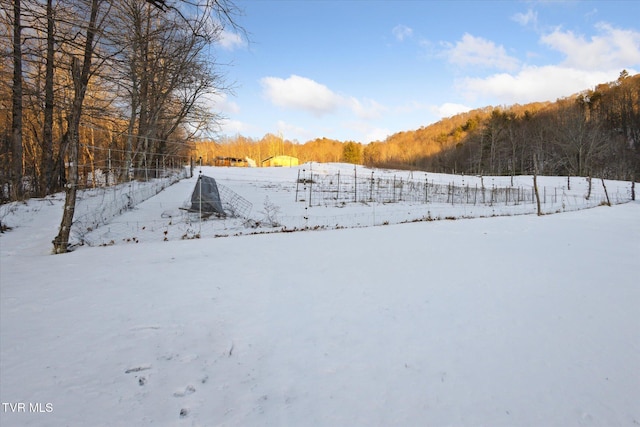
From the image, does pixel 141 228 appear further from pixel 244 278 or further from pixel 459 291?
pixel 459 291

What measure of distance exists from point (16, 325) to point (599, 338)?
5.07 m

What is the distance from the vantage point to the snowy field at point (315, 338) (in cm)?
175

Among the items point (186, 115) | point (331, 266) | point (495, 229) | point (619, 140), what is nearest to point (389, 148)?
point (619, 140)

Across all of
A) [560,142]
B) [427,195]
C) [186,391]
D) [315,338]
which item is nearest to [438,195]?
[427,195]

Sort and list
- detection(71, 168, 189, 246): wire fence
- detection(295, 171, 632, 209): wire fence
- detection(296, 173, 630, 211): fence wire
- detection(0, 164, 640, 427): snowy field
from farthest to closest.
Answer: detection(295, 171, 632, 209): wire fence
detection(296, 173, 630, 211): fence wire
detection(71, 168, 189, 246): wire fence
detection(0, 164, 640, 427): snowy field

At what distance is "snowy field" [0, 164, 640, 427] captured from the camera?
1747 mm

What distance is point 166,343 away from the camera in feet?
7.78

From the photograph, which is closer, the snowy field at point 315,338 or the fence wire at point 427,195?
the snowy field at point 315,338

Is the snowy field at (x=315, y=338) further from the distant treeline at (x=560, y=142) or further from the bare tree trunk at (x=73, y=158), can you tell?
the distant treeline at (x=560, y=142)

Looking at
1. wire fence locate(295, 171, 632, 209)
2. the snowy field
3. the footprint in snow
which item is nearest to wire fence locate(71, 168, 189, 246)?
the snowy field

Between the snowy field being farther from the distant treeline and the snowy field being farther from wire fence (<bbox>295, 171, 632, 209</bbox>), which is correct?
the distant treeline

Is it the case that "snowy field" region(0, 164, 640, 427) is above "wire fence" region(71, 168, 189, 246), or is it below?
below

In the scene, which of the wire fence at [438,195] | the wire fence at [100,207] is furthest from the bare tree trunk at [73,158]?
the wire fence at [438,195]

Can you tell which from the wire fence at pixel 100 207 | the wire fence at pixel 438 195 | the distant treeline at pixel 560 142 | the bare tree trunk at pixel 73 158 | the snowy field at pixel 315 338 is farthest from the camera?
the distant treeline at pixel 560 142
